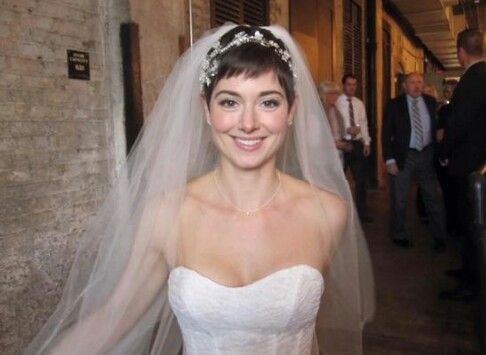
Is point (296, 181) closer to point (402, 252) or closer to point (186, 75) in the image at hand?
point (186, 75)

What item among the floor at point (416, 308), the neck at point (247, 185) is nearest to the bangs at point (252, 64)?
the neck at point (247, 185)

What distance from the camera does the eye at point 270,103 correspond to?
5.18 ft

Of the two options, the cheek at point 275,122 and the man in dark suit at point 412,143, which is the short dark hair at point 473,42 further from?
the cheek at point 275,122

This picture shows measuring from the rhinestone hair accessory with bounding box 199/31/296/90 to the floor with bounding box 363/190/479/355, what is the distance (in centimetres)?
221

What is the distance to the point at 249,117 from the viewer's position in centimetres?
153

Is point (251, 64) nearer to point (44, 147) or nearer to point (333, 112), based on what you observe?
point (44, 147)

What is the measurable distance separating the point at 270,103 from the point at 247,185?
0.32 metres

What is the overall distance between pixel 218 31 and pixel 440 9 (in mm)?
11566

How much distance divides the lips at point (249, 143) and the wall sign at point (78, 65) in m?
1.86

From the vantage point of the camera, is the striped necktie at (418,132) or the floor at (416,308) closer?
the floor at (416,308)

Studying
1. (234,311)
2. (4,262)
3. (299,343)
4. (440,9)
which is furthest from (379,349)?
(440,9)

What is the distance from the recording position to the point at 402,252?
17.3ft

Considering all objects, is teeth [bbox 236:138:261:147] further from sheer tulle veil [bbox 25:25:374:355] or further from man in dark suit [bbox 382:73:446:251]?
man in dark suit [bbox 382:73:446:251]

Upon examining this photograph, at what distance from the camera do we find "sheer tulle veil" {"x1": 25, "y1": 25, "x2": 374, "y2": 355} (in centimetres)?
161
